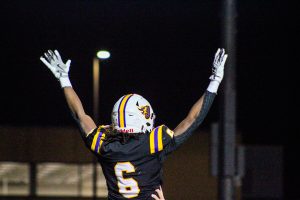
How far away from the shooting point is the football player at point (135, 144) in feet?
14.8

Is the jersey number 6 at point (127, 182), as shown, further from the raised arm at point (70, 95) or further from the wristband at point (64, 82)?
the wristband at point (64, 82)

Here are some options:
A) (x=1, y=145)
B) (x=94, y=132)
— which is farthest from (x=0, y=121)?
(x=94, y=132)

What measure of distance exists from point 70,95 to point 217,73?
1.06 m

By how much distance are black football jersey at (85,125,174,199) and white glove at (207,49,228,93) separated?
0.50 meters

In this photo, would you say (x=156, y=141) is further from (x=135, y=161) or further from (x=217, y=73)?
(x=217, y=73)

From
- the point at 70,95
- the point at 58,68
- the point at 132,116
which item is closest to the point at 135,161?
the point at 132,116

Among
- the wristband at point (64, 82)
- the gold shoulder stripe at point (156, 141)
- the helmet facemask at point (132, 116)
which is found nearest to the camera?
the gold shoulder stripe at point (156, 141)

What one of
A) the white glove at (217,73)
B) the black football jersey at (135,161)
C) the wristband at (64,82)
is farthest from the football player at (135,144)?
the wristband at (64,82)

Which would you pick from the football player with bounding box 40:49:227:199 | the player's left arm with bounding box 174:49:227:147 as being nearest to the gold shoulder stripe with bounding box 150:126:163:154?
the football player with bounding box 40:49:227:199

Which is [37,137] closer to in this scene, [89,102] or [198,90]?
[89,102]

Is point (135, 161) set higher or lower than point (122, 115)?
lower

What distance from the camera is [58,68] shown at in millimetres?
5219

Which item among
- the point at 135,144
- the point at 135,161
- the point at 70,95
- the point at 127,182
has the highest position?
the point at 70,95

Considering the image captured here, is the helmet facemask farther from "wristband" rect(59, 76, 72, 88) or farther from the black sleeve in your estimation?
"wristband" rect(59, 76, 72, 88)
